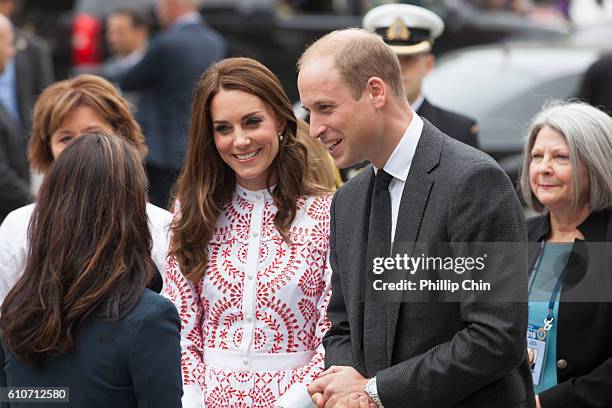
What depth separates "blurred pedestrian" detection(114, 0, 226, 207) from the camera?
9078 mm

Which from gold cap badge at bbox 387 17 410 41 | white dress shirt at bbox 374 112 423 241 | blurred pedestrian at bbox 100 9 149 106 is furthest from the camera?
blurred pedestrian at bbox 100 9 149 106

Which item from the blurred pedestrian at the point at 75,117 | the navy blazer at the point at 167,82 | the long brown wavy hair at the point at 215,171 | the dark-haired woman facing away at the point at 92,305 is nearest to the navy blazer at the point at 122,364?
the dark-haired woman facing away at the point at 92,305

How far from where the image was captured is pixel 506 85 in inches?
298

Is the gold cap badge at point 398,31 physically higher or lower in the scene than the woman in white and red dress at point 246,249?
higher

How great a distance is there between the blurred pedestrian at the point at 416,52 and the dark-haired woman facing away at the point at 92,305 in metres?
2.05

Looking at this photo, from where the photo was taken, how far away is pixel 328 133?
10.5ft

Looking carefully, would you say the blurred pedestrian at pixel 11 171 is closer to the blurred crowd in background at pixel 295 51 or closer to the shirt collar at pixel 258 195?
the blurred crowd in background at pixel 295 51

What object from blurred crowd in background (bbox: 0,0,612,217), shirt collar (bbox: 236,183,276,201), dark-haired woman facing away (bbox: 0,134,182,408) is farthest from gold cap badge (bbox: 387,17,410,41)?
dark-haired woman facing away (bbox: 0,134,182,408)

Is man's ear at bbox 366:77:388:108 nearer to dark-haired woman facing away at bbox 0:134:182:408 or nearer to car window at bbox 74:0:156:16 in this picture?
dark-haired woman facing away at bbox 0:134:182:408

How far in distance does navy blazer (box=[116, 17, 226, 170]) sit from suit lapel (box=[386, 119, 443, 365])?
240 inches

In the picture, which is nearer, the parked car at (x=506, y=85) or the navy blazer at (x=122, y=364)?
the navy blazer at (x=122, y=364)

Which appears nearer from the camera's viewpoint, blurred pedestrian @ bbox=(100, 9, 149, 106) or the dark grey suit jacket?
the dark grey suit jacket

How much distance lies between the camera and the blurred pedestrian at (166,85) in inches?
357

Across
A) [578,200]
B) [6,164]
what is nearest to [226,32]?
[6,164]
